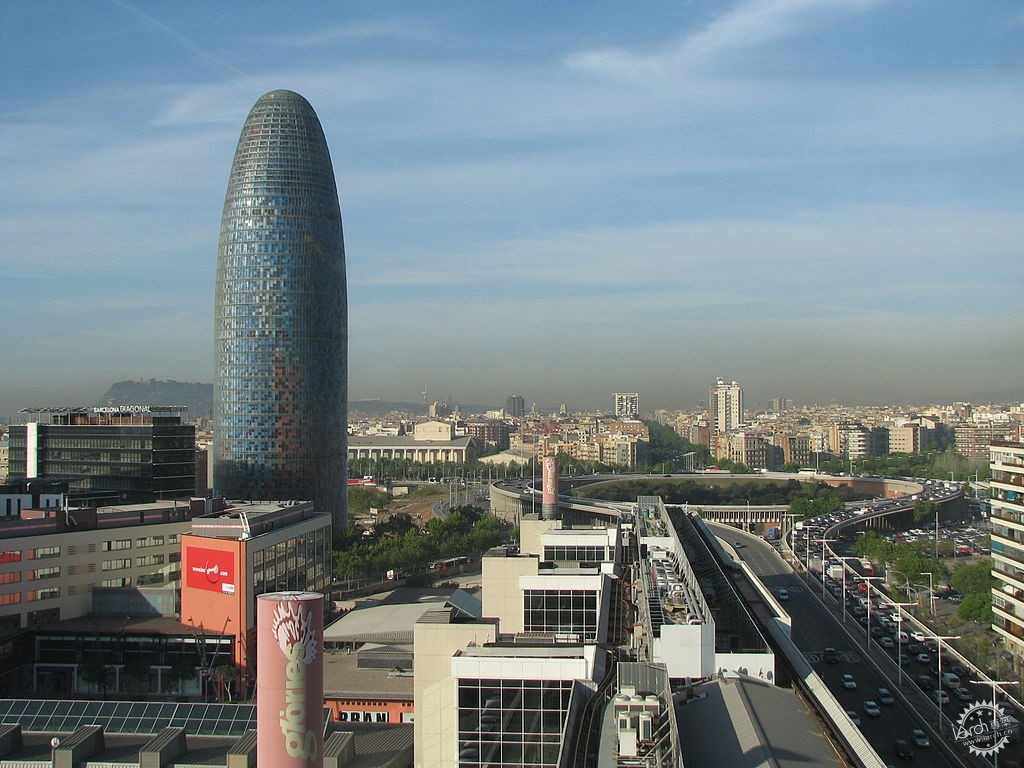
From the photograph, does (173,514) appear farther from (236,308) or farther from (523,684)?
(523,684)

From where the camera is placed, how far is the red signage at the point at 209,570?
1489 inches

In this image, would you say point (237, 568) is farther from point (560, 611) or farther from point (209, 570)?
point (560, 611)

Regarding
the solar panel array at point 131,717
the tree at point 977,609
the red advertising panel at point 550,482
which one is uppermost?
the red advertising panel at point 550,482

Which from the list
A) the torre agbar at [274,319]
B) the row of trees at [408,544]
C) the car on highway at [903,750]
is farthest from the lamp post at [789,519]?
the car on highway at [903,750]

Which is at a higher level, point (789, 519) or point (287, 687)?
point (287, 687)

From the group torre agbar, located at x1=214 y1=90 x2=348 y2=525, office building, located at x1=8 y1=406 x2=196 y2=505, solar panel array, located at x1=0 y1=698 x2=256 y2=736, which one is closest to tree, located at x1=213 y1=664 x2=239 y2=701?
solar panel array, located at x1=0 y1=698 x2=256 y2=736

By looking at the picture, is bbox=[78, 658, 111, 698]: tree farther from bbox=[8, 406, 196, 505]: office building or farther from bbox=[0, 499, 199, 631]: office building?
bbox=[8, 406, 196, 505]: office building

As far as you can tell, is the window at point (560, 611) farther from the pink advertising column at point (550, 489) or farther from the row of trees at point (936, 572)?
the pink advertising column at point (550, 489)

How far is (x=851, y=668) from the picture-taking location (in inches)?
1374

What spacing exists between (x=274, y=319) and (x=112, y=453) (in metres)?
12.5

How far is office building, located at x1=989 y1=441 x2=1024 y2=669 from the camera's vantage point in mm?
35031

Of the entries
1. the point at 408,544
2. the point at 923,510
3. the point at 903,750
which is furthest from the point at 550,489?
the point at 923,510

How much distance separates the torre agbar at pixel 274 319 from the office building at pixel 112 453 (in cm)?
503

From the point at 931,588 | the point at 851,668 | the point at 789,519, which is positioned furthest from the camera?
the point at 789,519
